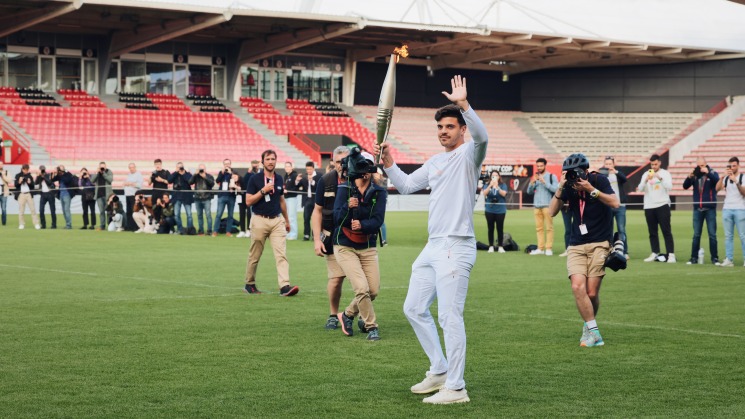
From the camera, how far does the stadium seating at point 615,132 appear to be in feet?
180

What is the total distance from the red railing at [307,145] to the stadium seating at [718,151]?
56.8 ft

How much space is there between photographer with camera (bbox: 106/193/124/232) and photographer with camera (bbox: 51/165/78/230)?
1.41m

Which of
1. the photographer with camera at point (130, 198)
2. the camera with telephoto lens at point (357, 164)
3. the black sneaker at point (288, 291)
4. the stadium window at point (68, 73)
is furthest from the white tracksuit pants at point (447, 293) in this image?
the stadium window at point (68, 73)

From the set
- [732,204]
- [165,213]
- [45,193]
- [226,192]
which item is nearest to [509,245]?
[732,204]

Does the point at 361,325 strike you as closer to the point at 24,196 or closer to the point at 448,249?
the point at 448,249

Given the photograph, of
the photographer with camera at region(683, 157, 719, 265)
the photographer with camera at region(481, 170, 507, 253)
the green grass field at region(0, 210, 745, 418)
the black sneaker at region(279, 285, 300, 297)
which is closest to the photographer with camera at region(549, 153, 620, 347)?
the green grass field at region(0, 210, 745, 418)

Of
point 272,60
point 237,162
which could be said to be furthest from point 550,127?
point 237,162

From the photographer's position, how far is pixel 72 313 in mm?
11438

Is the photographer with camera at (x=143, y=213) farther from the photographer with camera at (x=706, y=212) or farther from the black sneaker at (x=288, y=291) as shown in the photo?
the black sneaker at (x=288, y=291)

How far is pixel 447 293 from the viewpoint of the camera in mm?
6949

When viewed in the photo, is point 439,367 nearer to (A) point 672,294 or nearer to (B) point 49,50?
(A) point 672,294

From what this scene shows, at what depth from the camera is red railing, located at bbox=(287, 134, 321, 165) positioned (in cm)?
4781

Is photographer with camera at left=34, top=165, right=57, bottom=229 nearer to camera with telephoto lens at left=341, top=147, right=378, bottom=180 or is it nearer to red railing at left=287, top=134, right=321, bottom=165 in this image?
red railing at left=287, top=134, right=321, bottom=165

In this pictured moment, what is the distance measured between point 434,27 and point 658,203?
28152mm
